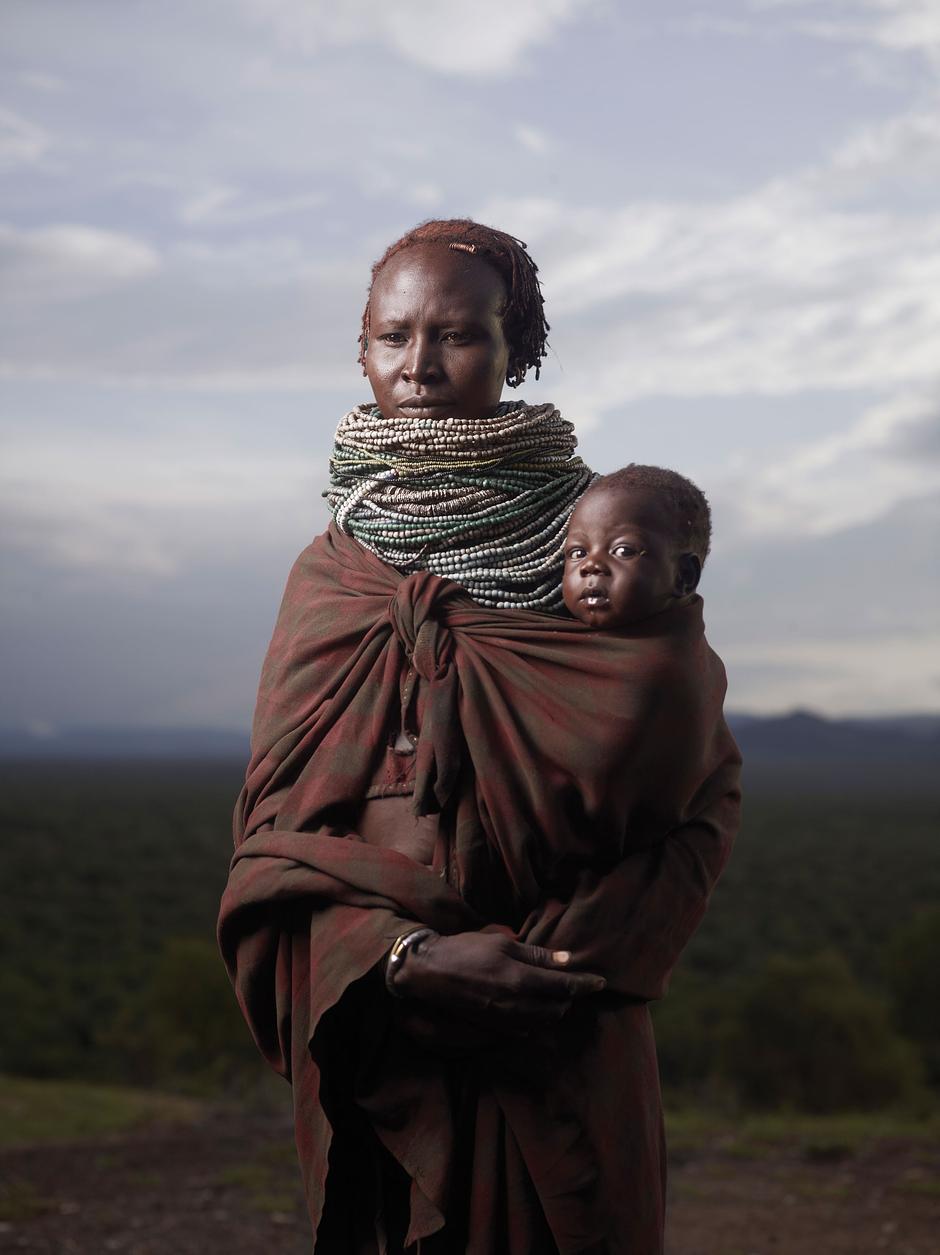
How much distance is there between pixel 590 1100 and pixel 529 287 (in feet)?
5.29

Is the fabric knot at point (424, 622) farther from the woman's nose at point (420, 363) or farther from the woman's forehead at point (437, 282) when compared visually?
the woman's forehead at point (437, 282)

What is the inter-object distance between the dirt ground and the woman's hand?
440cm

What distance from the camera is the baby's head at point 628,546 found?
2.51 meters

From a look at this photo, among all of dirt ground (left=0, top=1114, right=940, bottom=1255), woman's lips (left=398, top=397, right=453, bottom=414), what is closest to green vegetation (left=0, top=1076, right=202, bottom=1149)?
dirt ground (left=0, top=1114, right=940, bottom=1255)

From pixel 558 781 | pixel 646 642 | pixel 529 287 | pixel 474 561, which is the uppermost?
pixel 529 287

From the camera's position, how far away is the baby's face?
98.9 inches

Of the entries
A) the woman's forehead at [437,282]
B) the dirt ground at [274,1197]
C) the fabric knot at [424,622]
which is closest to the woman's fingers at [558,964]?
the fabric knot at [424,622]

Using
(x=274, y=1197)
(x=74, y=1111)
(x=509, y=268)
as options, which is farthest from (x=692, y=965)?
(x=509, y=268)

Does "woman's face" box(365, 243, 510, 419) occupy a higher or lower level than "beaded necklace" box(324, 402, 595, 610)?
higher

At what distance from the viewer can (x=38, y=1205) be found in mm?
6758

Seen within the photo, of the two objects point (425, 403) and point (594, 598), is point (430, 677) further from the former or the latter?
point (425, 403)

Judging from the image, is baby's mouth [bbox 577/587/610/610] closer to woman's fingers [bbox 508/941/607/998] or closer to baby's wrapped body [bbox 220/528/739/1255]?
baby's wrapped body [bbox 220/528/739/1255]

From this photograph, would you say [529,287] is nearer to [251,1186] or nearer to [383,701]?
[383,701]

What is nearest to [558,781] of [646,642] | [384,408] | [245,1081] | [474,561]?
[646,642]
